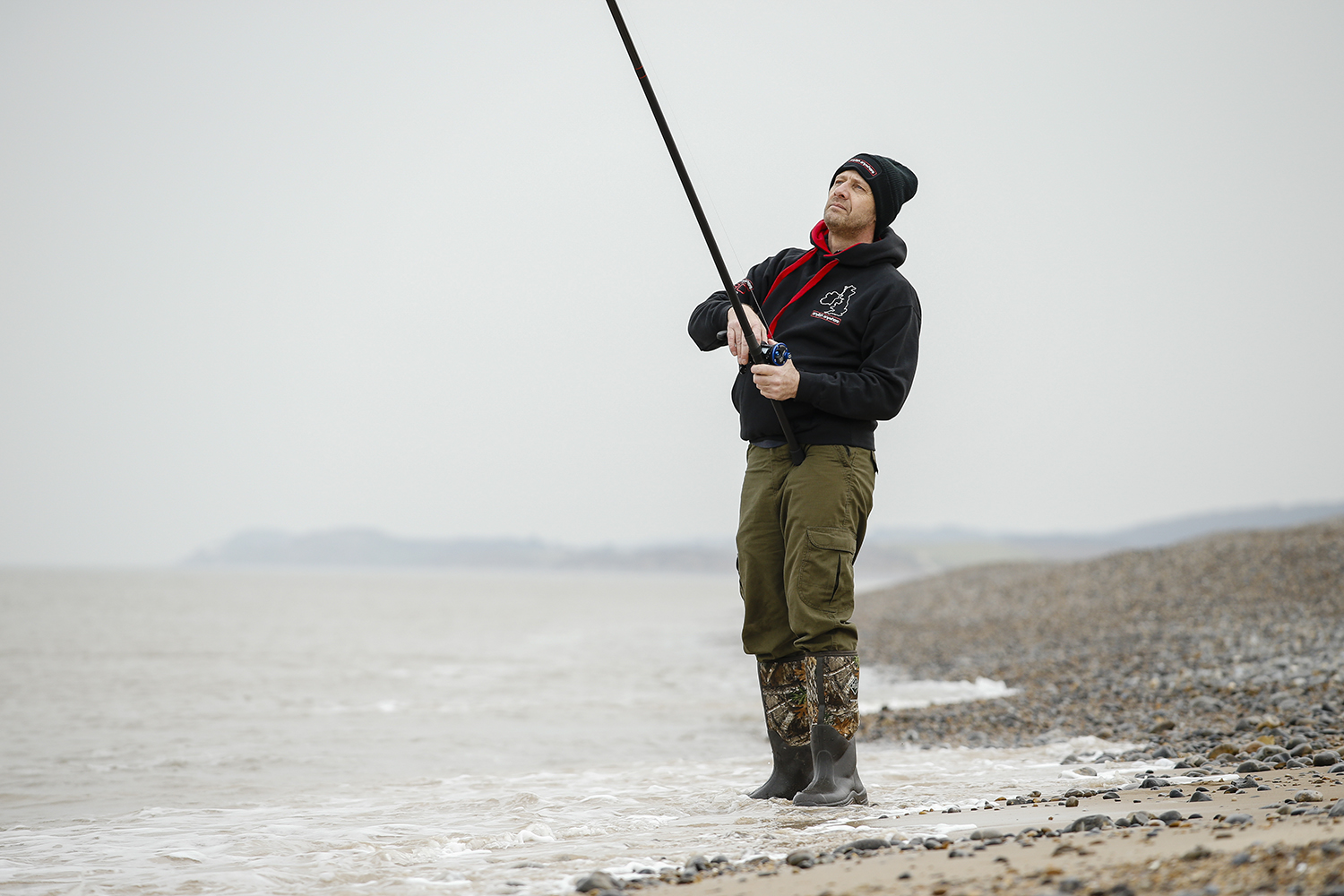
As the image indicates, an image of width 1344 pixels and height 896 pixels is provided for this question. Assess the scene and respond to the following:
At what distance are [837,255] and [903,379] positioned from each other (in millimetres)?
563

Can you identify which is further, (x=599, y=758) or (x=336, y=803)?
(x=599, y=758)

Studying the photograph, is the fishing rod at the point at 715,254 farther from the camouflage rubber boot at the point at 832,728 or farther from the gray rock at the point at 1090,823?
the gray rock at the point at 1090,823

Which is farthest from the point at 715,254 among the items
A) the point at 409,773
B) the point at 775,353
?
the point at 409,773

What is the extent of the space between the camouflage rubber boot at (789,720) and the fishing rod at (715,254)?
81 cm

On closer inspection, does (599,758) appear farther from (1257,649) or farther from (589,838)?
(1257,649)

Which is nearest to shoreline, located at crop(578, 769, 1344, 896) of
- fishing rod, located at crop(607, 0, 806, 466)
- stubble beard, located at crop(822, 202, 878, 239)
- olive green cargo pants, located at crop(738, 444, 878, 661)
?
olive green cargo pants, located at crop(738, 444, 878, 661)

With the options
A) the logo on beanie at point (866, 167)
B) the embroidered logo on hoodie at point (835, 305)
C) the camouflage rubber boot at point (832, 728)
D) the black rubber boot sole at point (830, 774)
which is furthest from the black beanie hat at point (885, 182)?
the black rubber boot sole at point (830, 774)

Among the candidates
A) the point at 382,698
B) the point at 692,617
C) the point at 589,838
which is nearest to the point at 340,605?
the point at 692,617

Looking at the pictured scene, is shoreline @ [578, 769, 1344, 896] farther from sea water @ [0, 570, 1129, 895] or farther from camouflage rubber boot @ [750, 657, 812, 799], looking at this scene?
camouflage rubber boot @ [750, 657, 812, 799]

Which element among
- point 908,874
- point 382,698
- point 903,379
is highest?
point 903,379

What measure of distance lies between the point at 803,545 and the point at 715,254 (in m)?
1.12

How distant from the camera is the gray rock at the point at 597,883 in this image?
260 cm

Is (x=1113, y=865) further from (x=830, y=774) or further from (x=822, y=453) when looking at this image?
(x=822, y=453)

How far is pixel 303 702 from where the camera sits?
32.5 ft
